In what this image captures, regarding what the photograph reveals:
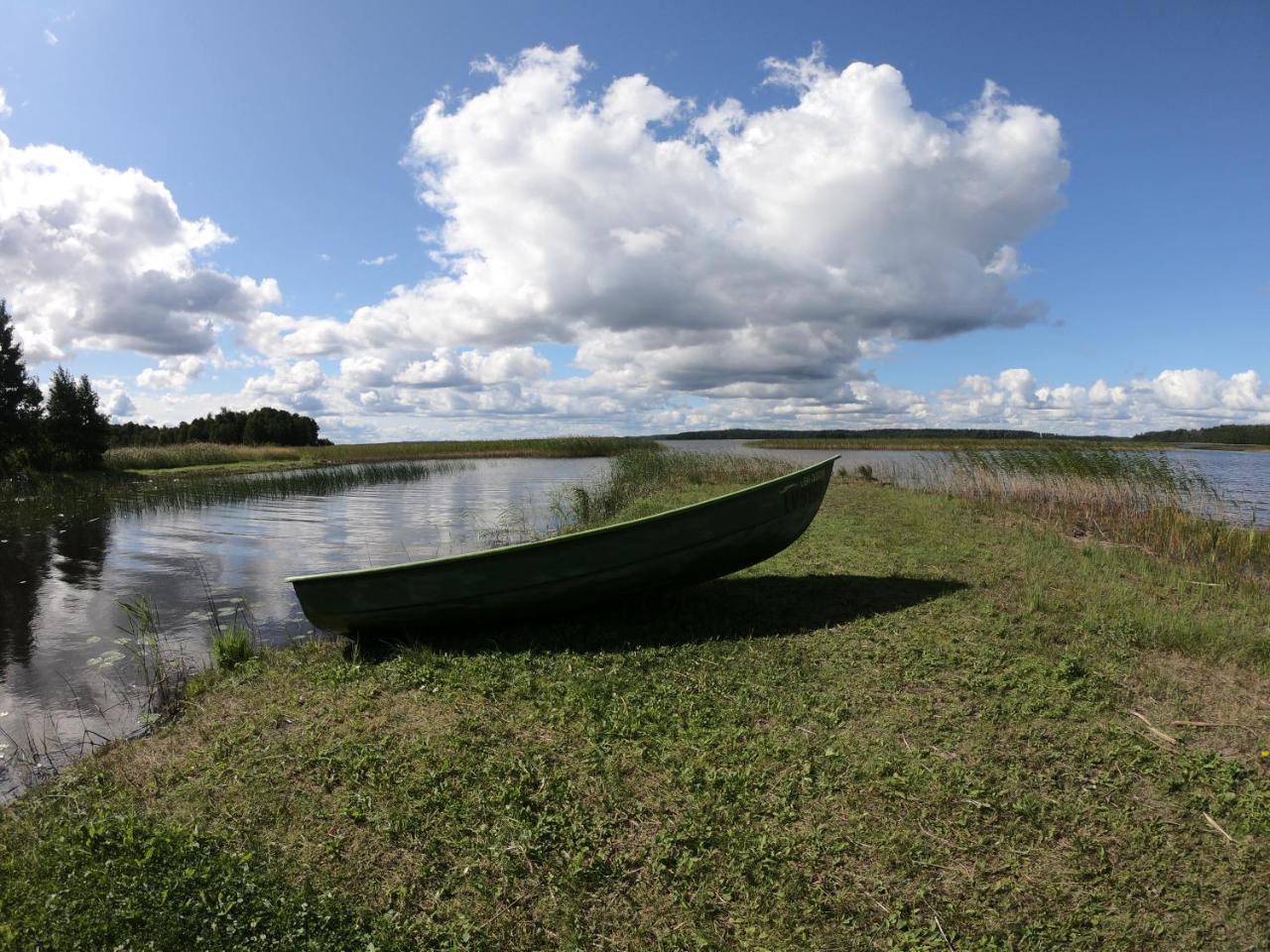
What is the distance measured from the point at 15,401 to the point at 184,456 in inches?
322

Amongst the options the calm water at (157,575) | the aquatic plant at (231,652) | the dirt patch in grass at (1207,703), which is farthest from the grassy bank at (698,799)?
the calm water at (157,575)

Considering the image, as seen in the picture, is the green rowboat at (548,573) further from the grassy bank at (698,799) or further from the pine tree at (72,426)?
the pine tree at (72,426)

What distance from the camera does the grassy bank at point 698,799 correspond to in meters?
2.58

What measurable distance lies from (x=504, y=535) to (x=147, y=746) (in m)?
9.07

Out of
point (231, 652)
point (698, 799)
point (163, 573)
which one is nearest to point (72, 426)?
point (163, 573)

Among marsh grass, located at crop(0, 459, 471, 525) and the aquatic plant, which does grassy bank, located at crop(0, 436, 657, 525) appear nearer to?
marsh grass, located at crop(0, 459, 471, 525)

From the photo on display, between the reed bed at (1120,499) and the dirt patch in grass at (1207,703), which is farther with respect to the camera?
the reed bed at (1120,499)

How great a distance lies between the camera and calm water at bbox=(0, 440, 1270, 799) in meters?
5.49

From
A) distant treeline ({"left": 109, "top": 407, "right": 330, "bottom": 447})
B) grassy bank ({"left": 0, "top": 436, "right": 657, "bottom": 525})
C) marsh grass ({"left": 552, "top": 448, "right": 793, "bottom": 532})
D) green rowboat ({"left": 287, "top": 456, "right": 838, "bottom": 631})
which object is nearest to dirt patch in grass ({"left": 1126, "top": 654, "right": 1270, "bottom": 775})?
green rowboat ({"left": 287, "top": 456, "right": 838, "bottom": 631})

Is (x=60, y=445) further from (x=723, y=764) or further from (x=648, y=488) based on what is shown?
(x=723, y=764)

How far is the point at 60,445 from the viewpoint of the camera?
28.9m

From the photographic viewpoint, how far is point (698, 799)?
3.16 m

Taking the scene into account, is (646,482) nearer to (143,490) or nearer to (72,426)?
(143,490)

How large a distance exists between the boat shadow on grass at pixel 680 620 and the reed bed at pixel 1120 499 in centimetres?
524
